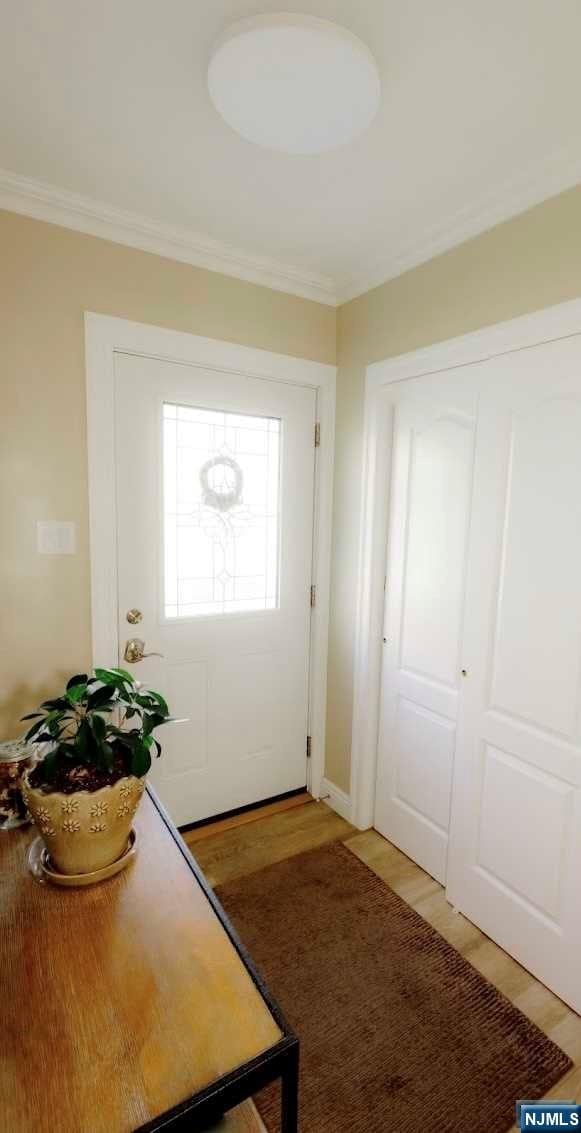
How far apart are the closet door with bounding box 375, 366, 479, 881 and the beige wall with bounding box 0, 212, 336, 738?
1079 millimetres

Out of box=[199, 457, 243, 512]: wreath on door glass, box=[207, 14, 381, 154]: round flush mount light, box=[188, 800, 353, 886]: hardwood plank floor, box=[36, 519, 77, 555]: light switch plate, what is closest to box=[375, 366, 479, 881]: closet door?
box=[188, 800, 353, 886]: hardwood plank floor

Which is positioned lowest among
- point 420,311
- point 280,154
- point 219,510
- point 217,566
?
point 217,566

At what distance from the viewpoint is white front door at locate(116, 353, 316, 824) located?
200cm

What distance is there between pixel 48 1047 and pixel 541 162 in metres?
2.25

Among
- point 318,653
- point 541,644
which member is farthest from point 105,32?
point 318,653

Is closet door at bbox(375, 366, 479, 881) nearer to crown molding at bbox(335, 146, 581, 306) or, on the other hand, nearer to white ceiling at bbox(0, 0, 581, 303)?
crown molding at bbox(335, 146, 581, 306)

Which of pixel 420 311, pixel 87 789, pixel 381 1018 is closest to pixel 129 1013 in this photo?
pixel 87 789

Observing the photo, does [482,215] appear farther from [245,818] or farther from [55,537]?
[245,818]

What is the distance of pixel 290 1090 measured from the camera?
773 millimetres

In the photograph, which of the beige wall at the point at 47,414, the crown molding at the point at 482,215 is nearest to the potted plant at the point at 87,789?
the beige wall at the point at 47,414

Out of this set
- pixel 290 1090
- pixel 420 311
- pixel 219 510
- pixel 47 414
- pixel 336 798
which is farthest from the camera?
pixel 336 798

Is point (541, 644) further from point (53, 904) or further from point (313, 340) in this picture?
point (313, 340)

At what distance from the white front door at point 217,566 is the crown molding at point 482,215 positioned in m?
0.57

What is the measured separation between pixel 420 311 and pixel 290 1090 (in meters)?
2.19
